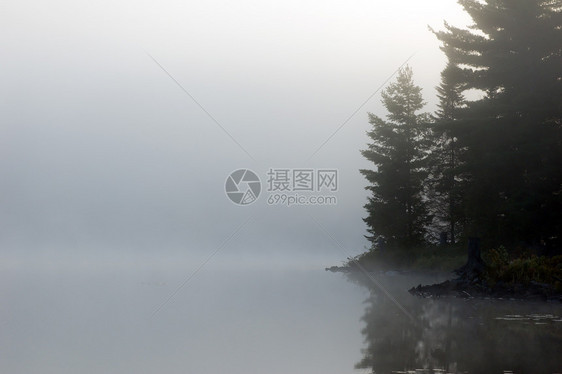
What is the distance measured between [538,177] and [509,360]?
23148mm

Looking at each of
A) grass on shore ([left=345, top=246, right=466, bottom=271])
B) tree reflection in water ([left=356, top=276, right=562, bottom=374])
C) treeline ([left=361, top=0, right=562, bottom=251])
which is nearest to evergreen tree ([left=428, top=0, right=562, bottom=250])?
treeline ([left=361, top=0, right=562, bottom=251])

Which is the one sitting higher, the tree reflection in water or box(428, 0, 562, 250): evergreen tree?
box(428, 0, 562, 250): evergreen tree

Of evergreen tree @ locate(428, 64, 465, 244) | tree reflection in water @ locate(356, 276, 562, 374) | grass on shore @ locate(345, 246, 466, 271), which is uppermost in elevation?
evergreen tree @ locate(428, 64, 465, 244)

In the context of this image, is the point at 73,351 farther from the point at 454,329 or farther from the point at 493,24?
the point at 493,24

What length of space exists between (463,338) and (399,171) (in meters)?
36.7

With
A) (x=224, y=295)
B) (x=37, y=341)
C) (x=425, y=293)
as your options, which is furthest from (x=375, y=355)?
(x=425, y=293)

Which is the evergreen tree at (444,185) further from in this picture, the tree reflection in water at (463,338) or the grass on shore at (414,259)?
the tree reflection in water at (463,338)

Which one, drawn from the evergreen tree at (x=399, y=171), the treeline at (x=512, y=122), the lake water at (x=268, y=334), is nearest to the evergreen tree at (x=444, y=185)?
the evergreen tree at (x=399, y=171)

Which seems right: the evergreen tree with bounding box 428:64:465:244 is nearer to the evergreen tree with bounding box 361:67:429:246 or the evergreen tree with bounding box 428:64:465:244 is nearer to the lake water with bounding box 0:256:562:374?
the evergreen tree with bounding box 361:67:429:246

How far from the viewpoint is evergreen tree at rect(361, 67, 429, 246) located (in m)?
46.3

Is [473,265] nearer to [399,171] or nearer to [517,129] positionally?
[517,129]

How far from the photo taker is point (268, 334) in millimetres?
11320

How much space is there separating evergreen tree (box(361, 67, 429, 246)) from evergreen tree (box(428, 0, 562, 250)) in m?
12.7

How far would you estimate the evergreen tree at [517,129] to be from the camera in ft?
96.4
